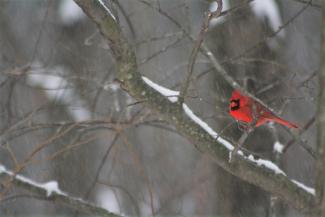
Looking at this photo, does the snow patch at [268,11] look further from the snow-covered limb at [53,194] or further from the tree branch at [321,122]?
→ the tree branch at [321,122]

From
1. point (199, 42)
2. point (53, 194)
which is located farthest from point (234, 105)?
point (53, 194)

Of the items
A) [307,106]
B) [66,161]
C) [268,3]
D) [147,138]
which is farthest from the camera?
[147,138]

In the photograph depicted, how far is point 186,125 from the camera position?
3.51 meters

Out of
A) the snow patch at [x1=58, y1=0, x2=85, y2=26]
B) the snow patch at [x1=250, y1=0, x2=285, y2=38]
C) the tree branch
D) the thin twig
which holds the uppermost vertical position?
the snow patch at [x1=58, y1=0, x2=85, y2=26]

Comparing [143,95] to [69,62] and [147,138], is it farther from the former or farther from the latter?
[147,138]

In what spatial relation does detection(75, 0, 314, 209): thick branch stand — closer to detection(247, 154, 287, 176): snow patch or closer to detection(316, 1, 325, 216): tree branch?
detection(247, 154, 287, 176): snow patch

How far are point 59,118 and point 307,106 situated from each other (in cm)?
420

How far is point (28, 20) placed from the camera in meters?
9.98

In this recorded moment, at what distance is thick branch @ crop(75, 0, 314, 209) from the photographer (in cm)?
330

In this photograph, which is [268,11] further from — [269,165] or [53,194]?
[53,194]

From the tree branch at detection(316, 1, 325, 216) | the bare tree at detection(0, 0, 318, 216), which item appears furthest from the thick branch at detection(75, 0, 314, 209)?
the tree branch at detection(316, 1, 325, 216)

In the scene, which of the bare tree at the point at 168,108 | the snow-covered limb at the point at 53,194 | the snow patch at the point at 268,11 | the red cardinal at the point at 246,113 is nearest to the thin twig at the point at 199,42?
the bare tree at the point at 168,108

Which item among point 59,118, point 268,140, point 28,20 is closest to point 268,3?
point 268,140

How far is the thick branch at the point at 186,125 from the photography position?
330cm
